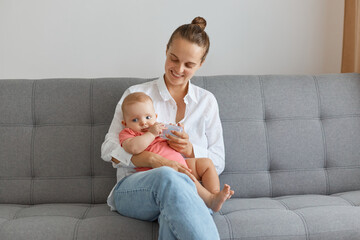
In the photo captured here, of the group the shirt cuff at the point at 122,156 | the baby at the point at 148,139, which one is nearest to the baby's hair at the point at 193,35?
the baby at the point at 148,139

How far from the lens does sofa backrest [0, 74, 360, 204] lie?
75.3 inches

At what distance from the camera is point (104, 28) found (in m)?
2.44

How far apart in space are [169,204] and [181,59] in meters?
0.70

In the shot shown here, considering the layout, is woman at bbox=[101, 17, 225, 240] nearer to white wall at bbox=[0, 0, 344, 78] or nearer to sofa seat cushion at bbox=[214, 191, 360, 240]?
sofa seat cushion at bbox=[214, 191, 360, 240]

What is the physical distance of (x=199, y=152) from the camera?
1.75 meters

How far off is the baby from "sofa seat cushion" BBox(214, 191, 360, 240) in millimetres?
140

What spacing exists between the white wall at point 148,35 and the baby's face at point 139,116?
2.91 ft

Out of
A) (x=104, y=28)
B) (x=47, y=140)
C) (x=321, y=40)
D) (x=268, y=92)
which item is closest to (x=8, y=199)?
(x=47, y=140)

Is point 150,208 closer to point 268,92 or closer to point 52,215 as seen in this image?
point 52,215

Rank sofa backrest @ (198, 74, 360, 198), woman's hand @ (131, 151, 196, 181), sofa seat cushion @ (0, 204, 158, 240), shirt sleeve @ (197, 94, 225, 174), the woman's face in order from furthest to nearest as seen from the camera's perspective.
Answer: sofa backrest @ (198, 74, 360, 198) → shirt sleeve @ (197, 94, 225, 174) → the woman's face → woman's hand @ (131, 151, 196, 181) → sofa seat cushion @ (0, 204, 158, 240)

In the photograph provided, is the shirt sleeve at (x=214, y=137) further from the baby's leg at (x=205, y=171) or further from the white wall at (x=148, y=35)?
the white wall at (x=148, y=35)

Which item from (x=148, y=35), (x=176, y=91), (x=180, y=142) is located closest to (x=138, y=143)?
(x=180, y=142)

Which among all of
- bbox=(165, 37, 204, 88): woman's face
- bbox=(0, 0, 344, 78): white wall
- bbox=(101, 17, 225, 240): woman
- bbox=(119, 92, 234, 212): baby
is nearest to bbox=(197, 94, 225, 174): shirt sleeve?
bbox=(101, 17, 225, 240): woman

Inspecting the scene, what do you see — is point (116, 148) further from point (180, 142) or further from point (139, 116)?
point (180, 142)
